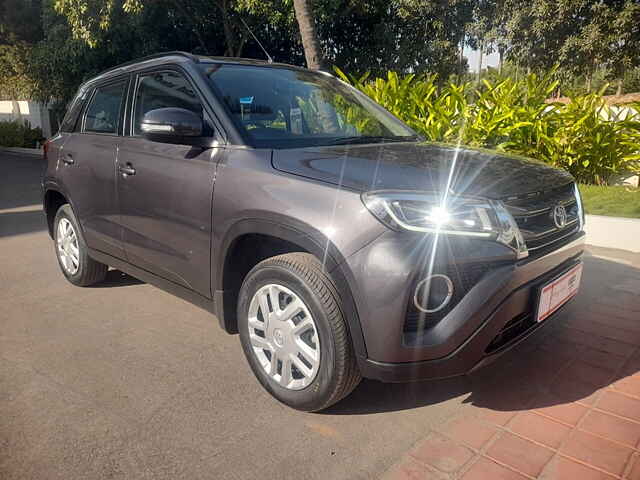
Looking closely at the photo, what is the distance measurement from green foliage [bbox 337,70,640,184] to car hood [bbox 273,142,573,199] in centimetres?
390

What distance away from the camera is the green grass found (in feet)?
18.3

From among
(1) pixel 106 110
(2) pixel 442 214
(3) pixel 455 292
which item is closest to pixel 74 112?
(1) pixel 106 110

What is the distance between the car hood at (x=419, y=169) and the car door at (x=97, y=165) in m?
1.57

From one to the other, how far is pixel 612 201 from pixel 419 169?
463 centimetres

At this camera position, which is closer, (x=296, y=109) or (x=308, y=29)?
(x=296, y=109)

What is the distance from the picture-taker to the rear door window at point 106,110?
11.7 ft

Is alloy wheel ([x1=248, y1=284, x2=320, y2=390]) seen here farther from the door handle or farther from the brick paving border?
the door handle

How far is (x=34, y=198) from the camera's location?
970 centimetres

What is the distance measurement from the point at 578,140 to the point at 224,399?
561cm

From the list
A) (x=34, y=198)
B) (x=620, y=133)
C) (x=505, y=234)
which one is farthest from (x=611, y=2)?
(x=505, y=234)

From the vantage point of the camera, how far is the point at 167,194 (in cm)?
290

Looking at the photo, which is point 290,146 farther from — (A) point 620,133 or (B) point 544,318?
(A) point 620,133

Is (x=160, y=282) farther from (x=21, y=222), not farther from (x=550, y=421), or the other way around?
(x=21, y=222)

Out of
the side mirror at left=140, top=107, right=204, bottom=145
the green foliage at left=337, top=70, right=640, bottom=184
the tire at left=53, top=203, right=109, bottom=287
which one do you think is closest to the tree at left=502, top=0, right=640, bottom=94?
the green foliage at left=337, top=70, right=640, bottom=184
